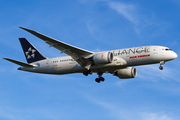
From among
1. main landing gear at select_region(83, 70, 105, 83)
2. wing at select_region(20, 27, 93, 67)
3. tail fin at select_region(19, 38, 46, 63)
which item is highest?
tail fin at select_region(19, 38, 46, 63)

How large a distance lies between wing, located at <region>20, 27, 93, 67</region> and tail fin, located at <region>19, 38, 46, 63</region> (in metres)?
8.04

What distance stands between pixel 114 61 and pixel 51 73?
1021 cm

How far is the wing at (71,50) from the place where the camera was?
35.2 meters

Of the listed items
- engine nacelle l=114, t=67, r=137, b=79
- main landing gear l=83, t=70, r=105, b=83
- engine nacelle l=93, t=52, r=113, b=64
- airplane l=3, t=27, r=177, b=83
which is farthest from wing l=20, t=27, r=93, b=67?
engine nacelle l=114, t=67, r=137, b=79

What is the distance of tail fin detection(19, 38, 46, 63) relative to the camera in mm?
44553

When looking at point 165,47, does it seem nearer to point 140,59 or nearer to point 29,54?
point 140,59

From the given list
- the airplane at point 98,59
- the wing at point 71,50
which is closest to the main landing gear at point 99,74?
the airplane at point 98,59

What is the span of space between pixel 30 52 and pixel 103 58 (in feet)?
47.7

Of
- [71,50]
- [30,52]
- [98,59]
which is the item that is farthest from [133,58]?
[30,52]

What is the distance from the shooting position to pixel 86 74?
128 ft

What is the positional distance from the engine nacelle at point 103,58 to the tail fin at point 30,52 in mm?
10799

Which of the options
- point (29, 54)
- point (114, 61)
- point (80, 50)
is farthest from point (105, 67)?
point (29, 54)

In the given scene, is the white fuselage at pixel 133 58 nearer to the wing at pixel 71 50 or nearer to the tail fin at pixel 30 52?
the wing at pixel 71 50

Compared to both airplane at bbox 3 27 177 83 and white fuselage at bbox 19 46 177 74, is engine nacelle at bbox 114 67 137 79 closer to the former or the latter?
airplane at bbox 3 27 177 83
